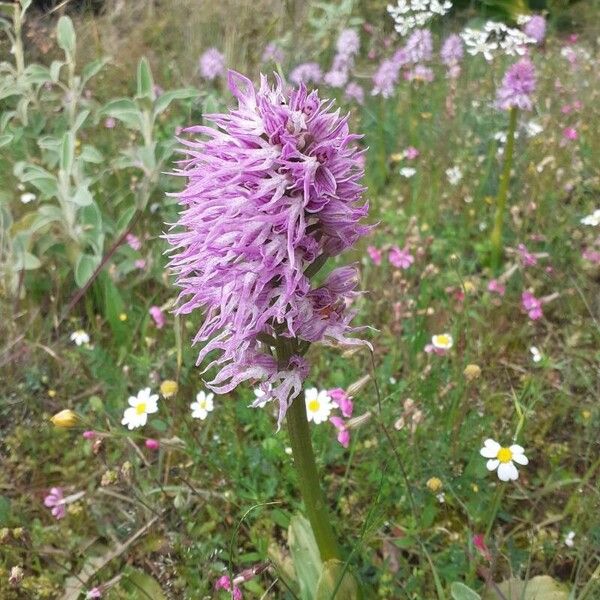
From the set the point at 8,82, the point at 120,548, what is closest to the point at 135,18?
the point at 8,82

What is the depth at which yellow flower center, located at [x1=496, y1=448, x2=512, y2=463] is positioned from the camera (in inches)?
62.8

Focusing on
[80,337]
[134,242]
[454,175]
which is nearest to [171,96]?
[134,242]

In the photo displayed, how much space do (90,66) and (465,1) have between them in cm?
612

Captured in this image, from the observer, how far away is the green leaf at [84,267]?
2.66 meters

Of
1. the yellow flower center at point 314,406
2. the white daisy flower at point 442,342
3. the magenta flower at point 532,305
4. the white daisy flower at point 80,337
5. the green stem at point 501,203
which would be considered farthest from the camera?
the green stem at point 501,203

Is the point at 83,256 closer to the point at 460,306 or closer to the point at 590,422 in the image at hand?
the point at 460,306

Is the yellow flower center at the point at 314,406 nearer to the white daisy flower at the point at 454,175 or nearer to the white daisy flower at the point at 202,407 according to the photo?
the white daisy flower at the point at 202,407


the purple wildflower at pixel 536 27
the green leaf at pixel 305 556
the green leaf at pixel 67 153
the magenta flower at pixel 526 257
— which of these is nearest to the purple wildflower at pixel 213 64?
the green leaf at pixel 67 153

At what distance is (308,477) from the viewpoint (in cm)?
139

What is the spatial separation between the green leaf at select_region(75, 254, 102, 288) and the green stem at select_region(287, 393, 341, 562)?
160 centimetres

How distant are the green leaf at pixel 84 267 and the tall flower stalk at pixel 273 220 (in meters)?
1.56

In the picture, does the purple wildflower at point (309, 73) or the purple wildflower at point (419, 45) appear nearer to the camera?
the purple wildflower at point (419, 45)

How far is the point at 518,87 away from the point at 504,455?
5.56 ft

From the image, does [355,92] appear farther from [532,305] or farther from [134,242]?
[532,305]
